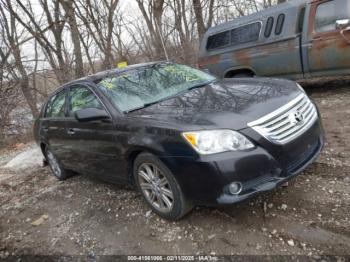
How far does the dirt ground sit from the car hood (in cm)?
104

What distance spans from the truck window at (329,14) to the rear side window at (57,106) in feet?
16.7

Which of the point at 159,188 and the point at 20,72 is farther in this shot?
the point at 20,72

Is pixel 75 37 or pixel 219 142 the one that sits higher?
pixel 75 37

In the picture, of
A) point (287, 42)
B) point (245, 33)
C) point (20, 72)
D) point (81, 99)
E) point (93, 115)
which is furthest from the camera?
point (20, 72)

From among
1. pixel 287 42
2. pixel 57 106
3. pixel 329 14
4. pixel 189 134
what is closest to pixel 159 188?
pixel 189 134

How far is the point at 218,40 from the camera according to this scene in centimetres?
844

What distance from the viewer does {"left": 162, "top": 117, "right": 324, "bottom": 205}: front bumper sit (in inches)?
111

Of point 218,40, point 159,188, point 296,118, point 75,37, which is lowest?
point 159,188

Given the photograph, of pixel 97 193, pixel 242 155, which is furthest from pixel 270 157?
pixel 97 193

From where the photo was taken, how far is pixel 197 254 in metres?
2.99

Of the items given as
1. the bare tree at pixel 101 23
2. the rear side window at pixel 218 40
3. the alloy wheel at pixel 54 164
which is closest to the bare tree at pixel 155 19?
the bare tree at pixel 101 23

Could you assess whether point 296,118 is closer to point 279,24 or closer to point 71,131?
point 71,131

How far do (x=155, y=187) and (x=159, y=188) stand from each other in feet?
0.20

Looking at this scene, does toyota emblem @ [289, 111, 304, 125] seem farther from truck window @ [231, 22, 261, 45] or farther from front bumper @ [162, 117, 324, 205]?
truck window @ [231, 22, 261, 45]
